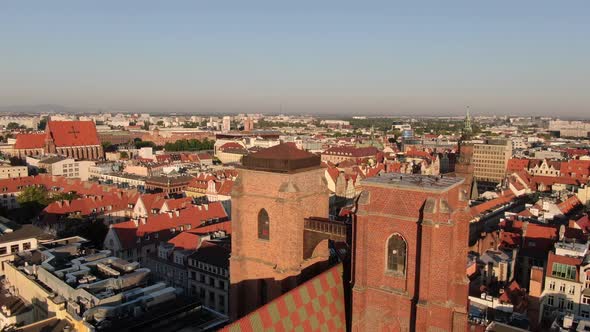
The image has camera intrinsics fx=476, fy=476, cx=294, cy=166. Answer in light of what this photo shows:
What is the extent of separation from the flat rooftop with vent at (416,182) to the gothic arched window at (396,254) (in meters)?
2.44

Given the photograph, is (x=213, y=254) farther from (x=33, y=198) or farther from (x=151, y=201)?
(x=33, y=198)

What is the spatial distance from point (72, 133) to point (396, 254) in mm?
150554

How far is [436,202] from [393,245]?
314cm

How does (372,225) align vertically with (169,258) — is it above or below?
above

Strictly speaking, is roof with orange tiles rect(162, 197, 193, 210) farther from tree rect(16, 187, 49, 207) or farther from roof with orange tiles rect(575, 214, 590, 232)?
roof with orange tiles rect(575, 214, 590, 232)

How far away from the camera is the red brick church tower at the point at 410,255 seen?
68.3 feet

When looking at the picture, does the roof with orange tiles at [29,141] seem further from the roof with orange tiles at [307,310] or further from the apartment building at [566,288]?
the roof with orange tiles at [307,310]

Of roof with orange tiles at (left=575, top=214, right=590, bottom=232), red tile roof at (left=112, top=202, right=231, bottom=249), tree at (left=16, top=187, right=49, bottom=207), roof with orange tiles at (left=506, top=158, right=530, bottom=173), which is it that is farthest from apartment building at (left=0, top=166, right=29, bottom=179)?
roof with orange tiles at (left=506, top=158, right=530, bottom=173)

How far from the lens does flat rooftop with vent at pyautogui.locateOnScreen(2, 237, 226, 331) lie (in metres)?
32.1

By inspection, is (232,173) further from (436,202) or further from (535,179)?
(436,202)

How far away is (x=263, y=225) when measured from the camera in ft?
92.8

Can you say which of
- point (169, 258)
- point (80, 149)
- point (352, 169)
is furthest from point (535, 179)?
point (80, 149)

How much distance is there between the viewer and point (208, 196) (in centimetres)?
8275

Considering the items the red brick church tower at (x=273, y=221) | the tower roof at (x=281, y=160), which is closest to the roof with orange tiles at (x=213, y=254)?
the red brick church tower at (x=273, y=221)
